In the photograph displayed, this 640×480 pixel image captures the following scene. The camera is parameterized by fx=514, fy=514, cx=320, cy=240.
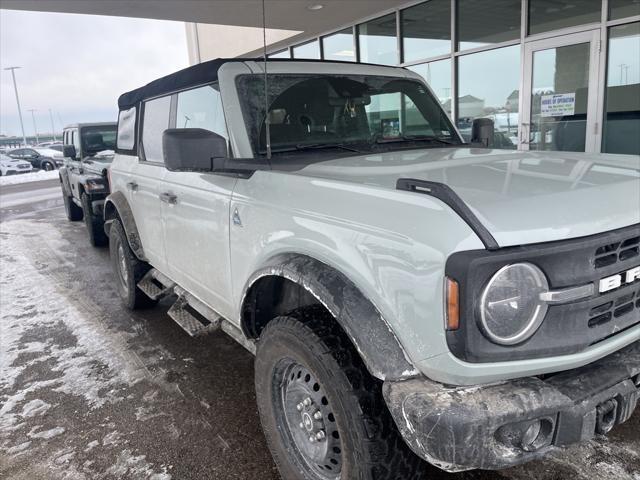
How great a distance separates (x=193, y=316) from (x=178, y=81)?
1681mm

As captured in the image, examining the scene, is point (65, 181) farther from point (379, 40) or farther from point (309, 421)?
point (309, 421)

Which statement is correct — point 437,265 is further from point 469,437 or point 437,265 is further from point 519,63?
point 519,63

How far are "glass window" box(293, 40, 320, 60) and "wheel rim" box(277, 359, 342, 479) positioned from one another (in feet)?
38.1

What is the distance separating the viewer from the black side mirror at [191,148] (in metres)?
2.57

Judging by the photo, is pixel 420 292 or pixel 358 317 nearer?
pixel 420 292

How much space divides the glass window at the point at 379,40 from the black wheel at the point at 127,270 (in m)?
7.77

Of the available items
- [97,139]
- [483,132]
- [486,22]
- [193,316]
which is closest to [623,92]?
[486,22]

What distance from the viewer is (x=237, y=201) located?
106 inches

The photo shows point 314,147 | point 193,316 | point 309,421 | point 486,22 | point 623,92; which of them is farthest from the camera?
point 486,22

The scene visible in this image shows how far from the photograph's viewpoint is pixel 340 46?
1215 cm

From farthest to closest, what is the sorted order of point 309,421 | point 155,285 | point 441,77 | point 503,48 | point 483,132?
1. point 441,77
2. point 503,48
3. point 155,285
4. point 483,132
5. point 309,421

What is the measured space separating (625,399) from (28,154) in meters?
35.7

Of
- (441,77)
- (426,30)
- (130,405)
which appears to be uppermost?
(426,30)

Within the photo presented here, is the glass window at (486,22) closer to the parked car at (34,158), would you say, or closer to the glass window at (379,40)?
the glass window at (379,40)
